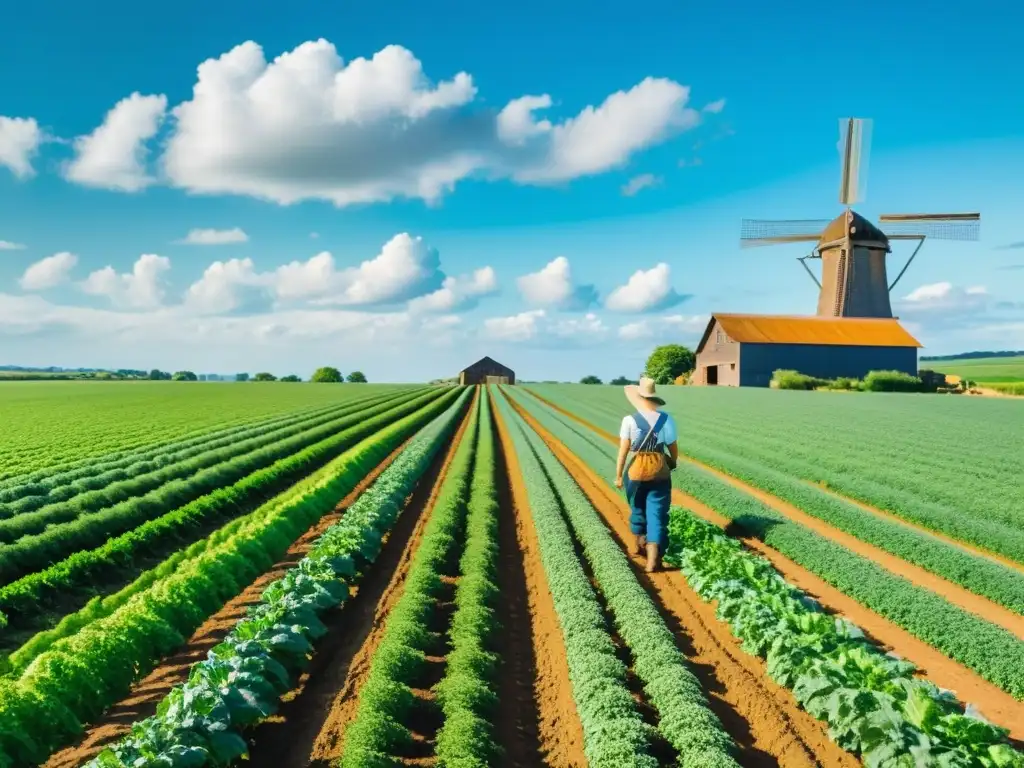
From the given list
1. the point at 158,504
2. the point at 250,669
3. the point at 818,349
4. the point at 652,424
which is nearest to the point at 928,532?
the point at 652,424

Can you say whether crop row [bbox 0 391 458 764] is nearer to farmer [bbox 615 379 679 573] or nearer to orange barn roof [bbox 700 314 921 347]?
farmer [bbox 615 379 679 573]

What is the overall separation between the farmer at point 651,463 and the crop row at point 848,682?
1127 millimetres

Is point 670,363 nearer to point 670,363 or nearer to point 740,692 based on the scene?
point 670,363

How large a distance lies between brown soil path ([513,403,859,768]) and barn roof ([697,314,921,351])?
48.2m

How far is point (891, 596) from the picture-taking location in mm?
8727

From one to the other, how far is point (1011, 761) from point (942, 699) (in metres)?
0.89

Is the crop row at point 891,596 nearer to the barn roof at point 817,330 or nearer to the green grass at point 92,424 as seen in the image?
the green grass at point 92,424

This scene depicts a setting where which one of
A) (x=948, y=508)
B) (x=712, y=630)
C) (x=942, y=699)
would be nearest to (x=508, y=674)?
(x=712, y=630)

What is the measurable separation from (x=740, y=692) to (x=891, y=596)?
3.27 m

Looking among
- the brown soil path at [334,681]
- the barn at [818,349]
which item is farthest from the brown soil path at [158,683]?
the barn at [818,349]

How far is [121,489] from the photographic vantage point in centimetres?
1554

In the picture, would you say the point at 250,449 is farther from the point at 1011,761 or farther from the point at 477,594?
the point at 1011,761

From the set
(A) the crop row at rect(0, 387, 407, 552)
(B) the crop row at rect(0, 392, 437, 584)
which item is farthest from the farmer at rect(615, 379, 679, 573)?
(A) the crop row at rect(0, 387, 407, 552)

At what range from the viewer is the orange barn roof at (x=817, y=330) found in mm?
54719
